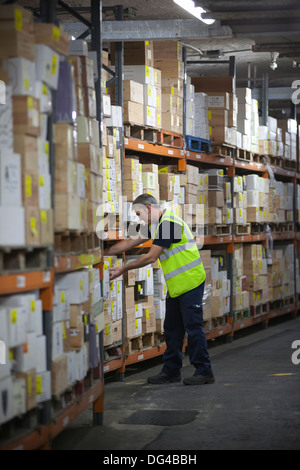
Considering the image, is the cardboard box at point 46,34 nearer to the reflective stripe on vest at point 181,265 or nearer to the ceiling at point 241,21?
the ceiling at point 241,21

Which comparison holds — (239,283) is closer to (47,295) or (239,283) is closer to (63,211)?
(63,211)

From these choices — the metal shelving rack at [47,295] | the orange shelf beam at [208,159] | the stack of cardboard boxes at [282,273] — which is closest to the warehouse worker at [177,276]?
the metal shelving rack at [47,295]

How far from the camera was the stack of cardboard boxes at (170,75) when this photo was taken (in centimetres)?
1003

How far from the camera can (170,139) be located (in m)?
10.2

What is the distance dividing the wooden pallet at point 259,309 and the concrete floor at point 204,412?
2.91 m

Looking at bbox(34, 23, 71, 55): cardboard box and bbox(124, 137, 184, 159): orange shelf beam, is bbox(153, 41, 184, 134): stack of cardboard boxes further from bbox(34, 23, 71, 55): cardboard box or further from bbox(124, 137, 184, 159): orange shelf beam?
bbox(34, 23, 71, 55): cardboard box

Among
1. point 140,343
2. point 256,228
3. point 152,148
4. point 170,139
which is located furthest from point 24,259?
point 256,228

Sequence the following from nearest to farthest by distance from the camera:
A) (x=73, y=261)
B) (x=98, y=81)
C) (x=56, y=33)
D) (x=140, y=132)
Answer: (x=56, y=33) < (x=73, y=261) < (x=98, y=81) < (x=140, y=132)

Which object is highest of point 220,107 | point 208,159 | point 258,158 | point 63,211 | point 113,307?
point 220,107

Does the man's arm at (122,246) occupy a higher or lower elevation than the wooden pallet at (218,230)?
lower

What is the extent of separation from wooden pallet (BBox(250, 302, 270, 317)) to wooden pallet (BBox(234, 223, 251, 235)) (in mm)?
1321

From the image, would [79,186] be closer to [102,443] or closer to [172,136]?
[102,443]

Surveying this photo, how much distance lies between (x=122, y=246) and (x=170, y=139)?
2320 millimetres

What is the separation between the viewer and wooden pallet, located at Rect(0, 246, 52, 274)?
4.47 m
